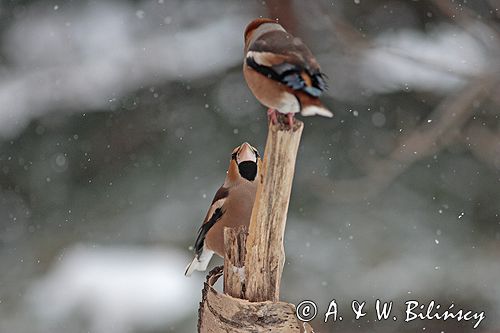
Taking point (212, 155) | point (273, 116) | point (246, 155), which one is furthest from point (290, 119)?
point (212, 155)

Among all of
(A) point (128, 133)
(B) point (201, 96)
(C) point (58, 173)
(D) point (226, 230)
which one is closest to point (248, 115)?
(B) point (201, 96)

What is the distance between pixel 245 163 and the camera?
30.5 inches

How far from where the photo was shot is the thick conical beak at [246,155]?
757mm

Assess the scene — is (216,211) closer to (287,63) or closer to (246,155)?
(246,155)

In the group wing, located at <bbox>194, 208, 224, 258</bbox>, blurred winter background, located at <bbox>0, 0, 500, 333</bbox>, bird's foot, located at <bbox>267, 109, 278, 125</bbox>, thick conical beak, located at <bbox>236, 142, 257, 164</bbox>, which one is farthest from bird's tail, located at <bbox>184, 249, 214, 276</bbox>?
blurred winter background, located at <bbox>0, 0, 500, 333</bbox>

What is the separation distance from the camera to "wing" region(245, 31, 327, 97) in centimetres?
58

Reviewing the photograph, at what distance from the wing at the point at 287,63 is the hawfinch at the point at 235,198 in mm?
146

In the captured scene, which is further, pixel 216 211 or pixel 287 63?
pixel 216 211

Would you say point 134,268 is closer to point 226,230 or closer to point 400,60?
point 400,60

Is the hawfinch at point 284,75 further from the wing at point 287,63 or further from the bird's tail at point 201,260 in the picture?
the bird's tail at point 201,260

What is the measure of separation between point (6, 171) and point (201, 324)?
0.85m

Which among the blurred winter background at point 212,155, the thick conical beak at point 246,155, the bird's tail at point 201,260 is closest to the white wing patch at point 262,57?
the thick conical beak at point 246,155

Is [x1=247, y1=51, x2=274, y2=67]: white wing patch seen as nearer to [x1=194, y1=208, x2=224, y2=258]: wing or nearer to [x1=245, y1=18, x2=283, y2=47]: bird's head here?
[x1=245, y1=18, x2=283, y2=47]: bird's head

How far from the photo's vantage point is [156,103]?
149 centimetres
